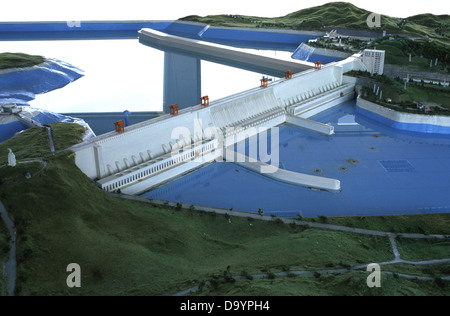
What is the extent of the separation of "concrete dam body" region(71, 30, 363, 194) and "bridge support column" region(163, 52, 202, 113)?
26.7 ft

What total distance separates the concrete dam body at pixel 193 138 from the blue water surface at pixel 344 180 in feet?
2.56

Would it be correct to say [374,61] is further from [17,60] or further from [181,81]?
[17,60]

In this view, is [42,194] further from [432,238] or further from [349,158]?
[349,158]

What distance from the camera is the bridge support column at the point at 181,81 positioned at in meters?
39.3

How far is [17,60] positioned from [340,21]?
186ft

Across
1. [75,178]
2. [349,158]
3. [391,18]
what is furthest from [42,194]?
[391,18]

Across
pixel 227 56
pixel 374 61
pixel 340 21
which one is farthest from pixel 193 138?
pixel 340 21

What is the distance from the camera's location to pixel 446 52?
4297cm

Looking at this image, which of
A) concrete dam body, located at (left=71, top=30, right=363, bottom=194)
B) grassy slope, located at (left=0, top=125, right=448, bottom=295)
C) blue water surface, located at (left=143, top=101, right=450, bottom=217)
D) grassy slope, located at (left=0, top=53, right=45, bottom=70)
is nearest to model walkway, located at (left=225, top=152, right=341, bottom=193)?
concrete dam body, located at (left=71, top=30, right=363, bottom=194)

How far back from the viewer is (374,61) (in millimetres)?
42719

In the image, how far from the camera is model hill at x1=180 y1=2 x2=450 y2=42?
219 ft

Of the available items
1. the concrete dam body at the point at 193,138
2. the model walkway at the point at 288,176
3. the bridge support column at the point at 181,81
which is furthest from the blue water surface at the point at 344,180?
the bridge support column at the point at 181,81

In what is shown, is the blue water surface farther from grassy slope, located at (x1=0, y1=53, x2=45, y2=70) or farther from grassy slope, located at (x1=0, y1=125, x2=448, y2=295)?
grassy slope, located at (x1=0, y1=53, x2=45, y2=70)

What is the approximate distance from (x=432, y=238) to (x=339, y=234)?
4.16m
